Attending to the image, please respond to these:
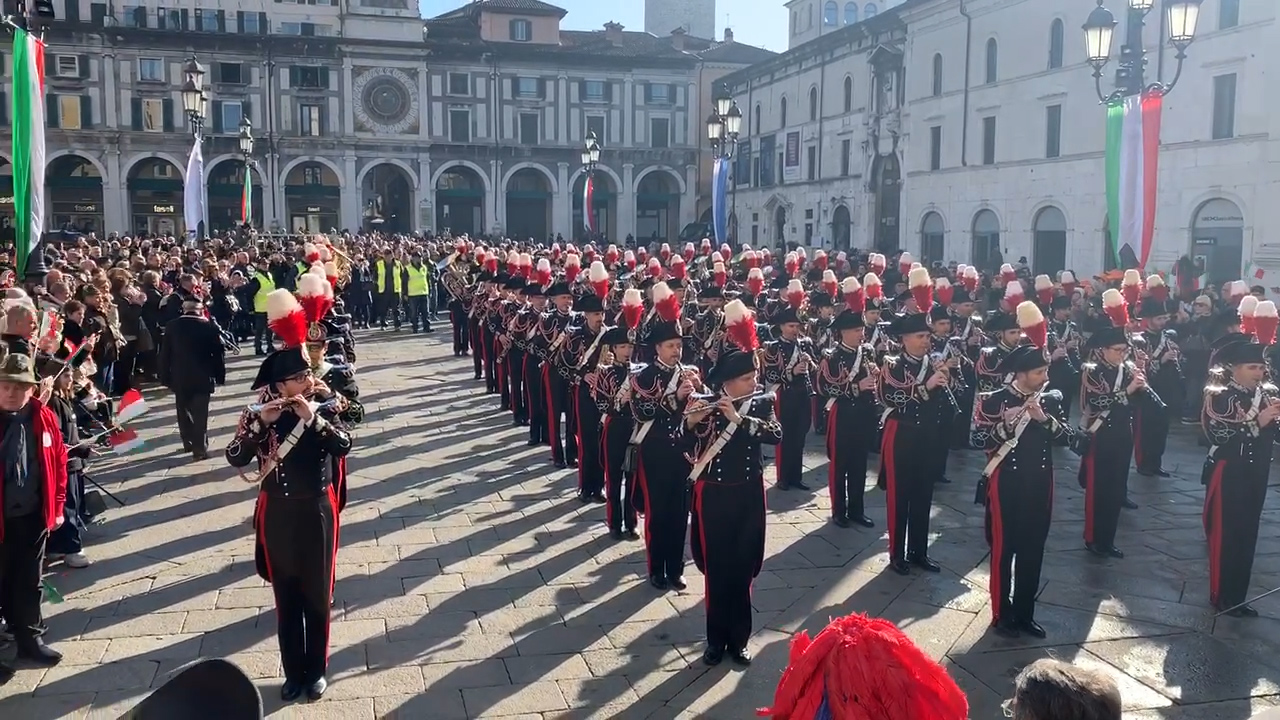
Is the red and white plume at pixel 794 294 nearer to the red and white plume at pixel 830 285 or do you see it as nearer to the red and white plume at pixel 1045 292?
the red and white plume at pixel 830 285

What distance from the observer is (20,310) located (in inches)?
283

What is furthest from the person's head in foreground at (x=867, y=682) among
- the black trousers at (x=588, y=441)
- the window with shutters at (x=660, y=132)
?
the window with shutters at (x=660, y=132)

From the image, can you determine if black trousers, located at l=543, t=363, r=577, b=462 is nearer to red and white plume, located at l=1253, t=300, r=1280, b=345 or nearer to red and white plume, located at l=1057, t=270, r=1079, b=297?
red and white plume, located at l=1253, t=300, r=1280, b=345

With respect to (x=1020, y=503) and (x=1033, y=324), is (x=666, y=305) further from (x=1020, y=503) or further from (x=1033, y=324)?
(x=1020, y=503)

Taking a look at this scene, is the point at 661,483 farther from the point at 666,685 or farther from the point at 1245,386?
the point at 1245,386

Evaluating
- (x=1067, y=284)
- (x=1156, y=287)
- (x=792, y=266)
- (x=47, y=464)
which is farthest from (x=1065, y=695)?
(x=792, y=266)

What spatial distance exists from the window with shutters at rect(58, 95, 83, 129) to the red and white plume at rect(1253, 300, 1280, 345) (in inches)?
2059

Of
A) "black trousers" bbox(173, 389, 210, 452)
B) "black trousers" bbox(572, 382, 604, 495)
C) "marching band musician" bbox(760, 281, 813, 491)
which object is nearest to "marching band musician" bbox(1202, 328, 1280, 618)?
"marching band musician" bbox(760, 281, 813, 491)

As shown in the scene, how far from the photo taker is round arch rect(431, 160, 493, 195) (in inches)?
2137

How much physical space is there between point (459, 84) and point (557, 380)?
46.2 meters

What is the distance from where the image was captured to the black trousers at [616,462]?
345 inches

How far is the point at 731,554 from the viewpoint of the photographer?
6.30 meters

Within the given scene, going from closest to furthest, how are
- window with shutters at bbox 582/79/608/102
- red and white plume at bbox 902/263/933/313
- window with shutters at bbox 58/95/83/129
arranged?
red and white plume at bbox 902/263/933/313 < window with shutters at bbox 58/95/83/129 < window with shutters at bbox 582/79/608/102

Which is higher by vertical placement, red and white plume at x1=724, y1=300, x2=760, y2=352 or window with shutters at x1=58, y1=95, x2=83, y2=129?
window with shutters at x1=58, y1=95, x2=83, y2=129
